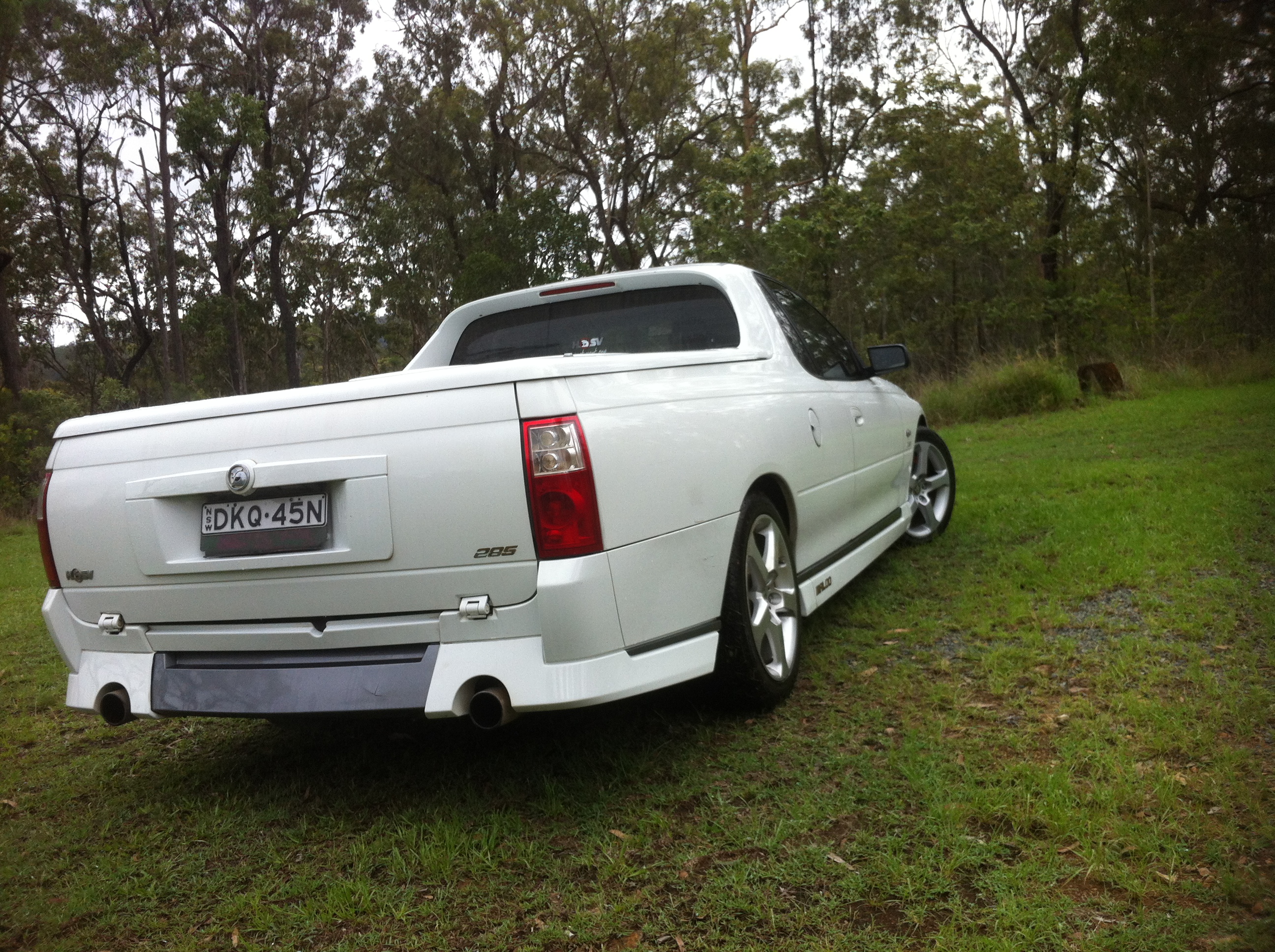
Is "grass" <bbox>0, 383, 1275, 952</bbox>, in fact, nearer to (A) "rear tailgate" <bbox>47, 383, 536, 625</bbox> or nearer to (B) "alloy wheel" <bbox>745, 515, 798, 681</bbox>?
(B) "alloy wheel" <bbox>745, 515, 798, 681</bbox>

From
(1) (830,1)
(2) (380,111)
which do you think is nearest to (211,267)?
(2) (380,111)

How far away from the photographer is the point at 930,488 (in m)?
6.60

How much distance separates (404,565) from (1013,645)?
2.64m

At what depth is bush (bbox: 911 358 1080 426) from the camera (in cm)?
1518

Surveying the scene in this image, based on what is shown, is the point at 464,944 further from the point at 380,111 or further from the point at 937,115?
the point at 380,111

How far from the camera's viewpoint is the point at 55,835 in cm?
328

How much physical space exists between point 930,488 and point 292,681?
183 inches

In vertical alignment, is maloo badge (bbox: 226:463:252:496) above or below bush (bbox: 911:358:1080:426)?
above

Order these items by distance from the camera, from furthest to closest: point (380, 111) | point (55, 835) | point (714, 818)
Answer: point (380, 111) → point (55, 835) → point (714, 818)

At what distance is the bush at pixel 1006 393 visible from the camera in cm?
1518

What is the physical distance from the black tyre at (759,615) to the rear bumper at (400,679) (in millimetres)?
219

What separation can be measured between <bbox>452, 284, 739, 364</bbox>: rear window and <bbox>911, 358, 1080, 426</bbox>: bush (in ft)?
39.1

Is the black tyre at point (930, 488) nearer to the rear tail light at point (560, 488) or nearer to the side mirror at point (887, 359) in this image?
the side mirror at point (887, 359)

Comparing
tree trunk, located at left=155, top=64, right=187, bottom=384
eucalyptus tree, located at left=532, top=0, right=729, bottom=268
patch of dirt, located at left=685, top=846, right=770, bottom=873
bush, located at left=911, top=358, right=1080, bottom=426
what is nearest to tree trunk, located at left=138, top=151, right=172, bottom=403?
tree trunk, located at left=155, top=64, right=187, bottom=384
